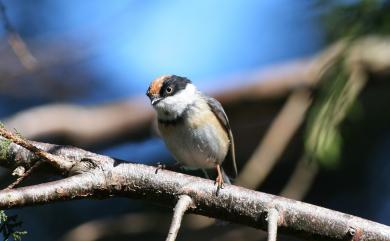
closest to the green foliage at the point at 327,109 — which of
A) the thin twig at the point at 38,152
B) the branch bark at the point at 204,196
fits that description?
the branch bark at the point at 204,196

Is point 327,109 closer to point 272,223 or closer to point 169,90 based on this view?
point 272,223

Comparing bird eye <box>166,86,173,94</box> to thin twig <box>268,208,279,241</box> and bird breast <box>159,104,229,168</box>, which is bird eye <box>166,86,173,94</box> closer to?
bird breast <box>159,104,229,168</box>

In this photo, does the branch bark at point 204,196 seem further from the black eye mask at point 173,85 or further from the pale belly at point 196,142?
the black eye mask at point 173,85

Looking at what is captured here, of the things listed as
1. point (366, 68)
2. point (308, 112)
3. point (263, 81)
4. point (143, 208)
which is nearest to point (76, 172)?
point (308, 112)

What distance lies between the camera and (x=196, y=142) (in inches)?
152

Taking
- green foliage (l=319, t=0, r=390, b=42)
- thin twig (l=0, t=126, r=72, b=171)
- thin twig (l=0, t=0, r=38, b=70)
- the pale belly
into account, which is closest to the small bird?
the pale belly

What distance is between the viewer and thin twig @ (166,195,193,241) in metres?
1.99

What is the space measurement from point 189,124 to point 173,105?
15cm

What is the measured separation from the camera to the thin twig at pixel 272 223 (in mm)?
2072

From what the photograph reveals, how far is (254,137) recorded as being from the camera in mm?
5512

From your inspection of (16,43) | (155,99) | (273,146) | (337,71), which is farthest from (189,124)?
(337,71)

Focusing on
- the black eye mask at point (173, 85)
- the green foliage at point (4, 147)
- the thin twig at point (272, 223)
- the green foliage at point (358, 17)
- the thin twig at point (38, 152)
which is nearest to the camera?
the green foliage at point (358, 17)

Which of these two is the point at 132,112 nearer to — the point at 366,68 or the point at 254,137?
the point at 254,137

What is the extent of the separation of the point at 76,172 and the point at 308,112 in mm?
866
